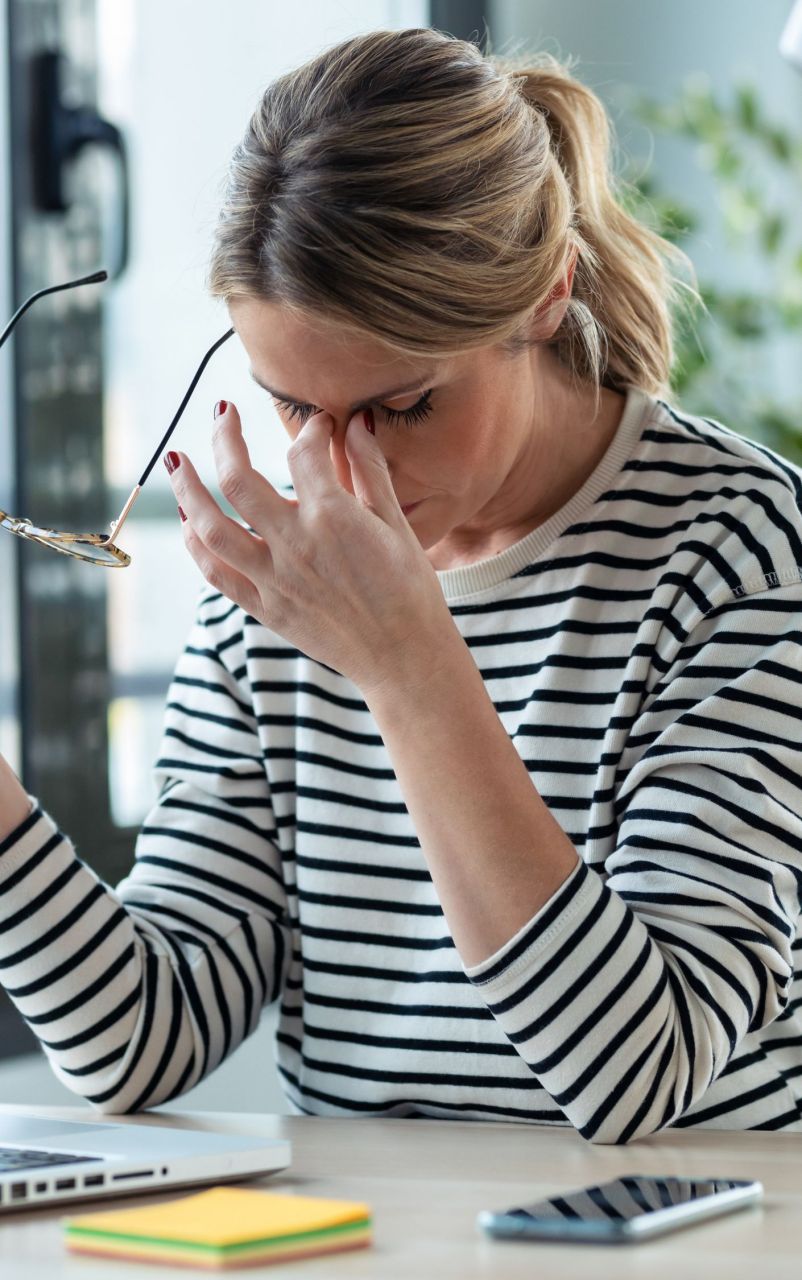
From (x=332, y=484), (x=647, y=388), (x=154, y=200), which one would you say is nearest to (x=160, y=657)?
(x=154, y=200)

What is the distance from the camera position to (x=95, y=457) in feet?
5.75

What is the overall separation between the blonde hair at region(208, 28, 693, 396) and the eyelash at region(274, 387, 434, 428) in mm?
37

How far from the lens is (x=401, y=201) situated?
0.92 m

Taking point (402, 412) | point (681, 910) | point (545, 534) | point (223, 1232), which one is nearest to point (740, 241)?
point (545, 534)

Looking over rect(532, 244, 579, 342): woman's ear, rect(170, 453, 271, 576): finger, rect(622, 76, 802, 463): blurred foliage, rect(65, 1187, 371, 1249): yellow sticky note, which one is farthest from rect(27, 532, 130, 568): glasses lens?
rect(622, 76, 802, 463): blurred foliage

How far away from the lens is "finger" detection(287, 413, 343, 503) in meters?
0.89

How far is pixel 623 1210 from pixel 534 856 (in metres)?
0.23

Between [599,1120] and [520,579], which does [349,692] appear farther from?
[599,1120]

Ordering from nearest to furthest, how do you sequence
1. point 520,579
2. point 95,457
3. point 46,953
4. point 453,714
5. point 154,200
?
point 453,714
point 46,953
point 520,579
point 95,457
point 154,200

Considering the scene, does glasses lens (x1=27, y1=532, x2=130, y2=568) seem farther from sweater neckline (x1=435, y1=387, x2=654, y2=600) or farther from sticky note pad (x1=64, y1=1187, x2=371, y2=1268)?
sticky note pad (x1=64, y1=1187, x2=371, y2=1268)

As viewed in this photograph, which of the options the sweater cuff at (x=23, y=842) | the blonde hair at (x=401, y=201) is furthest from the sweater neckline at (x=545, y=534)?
the sweater cuff at (x=23, y=842)

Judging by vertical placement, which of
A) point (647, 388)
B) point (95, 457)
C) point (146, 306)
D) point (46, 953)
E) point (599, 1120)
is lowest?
point (599, 1120)

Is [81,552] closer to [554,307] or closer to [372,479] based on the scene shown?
[372,479]

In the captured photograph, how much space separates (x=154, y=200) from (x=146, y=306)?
0.47 feet
